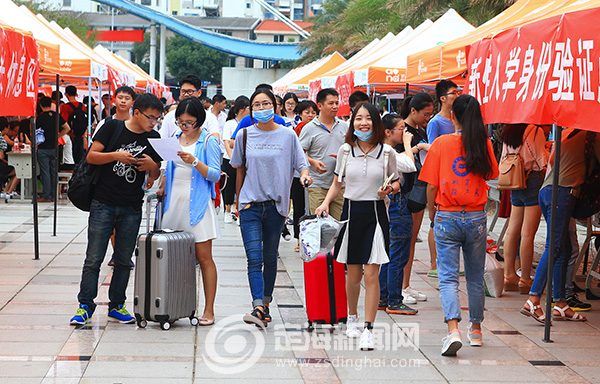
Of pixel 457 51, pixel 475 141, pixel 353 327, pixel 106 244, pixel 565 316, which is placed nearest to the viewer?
pixel 475 141

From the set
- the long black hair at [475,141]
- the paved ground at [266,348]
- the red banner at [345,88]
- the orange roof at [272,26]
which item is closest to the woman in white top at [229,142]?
the red banner at [345,88]

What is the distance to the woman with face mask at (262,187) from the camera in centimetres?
604

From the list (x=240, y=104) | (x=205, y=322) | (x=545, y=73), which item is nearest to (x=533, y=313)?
(x=545, y=73)

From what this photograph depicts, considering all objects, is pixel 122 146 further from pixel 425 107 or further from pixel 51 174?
pixel 51 174

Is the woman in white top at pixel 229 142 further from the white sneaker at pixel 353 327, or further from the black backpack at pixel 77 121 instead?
the white sneaker at pixel 353 327

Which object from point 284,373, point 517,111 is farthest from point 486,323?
point 284,373

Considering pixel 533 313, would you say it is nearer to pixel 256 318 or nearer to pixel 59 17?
pixel 256 318

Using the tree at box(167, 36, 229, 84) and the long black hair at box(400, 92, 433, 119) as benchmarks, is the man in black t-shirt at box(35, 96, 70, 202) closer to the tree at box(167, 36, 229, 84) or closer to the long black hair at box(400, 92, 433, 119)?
the long black hair at box(400, 92, 433, 119)

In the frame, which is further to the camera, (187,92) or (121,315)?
(187,92)

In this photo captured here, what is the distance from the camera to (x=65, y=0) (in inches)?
4879

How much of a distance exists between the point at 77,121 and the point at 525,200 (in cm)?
1030

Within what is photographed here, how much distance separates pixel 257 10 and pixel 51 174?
122 m

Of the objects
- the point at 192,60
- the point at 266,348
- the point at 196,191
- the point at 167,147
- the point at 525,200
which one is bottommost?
the point at 266,348

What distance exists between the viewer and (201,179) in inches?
239
